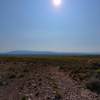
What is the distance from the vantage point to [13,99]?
12820 mm

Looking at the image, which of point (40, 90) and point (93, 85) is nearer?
point (40, 90)

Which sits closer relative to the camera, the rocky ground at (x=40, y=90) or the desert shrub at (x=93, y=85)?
the rocky ground at (x=40, y=90)

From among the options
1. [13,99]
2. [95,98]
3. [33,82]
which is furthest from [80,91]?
[13,99]

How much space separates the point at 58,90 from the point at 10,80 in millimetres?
4636

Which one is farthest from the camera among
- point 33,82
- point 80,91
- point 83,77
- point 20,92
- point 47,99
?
point 83,77

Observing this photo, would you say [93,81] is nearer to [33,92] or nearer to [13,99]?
[33,92]

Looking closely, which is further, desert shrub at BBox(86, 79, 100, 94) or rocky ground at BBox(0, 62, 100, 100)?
desert shrub at BBox(86, 79, 100, 94)

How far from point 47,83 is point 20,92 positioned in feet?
10.2

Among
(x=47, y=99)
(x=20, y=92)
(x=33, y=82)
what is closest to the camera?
(x=47, y=99)

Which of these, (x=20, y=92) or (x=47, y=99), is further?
(x=20, y=92)

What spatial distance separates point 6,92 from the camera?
14.2 metres

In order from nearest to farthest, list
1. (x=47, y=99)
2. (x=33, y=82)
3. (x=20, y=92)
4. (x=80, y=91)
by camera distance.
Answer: (x=47, y=99) < (x=20, y=92) < (x=80, y=91) < (x=33, y=82)

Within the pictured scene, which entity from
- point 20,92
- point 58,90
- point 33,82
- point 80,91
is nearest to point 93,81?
point 80,91

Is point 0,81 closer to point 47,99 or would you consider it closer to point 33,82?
point 33,82
